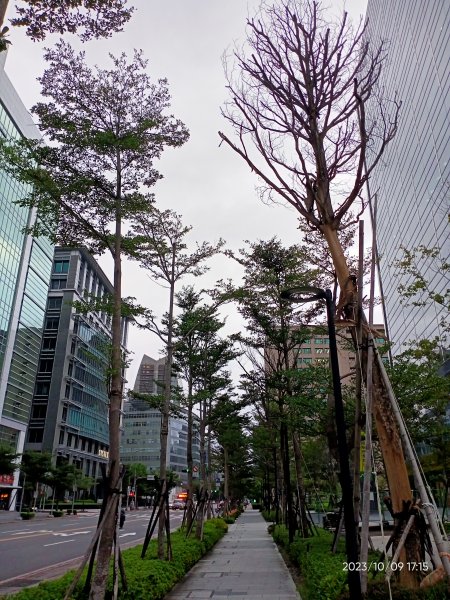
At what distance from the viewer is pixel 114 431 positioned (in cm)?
677

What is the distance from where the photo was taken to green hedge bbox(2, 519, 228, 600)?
222 inches

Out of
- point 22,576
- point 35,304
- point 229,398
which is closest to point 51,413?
point 35,304

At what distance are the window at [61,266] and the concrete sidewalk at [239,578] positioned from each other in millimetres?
55829

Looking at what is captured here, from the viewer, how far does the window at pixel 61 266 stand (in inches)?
2549

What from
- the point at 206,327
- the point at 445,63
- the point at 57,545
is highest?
the point at 445,63

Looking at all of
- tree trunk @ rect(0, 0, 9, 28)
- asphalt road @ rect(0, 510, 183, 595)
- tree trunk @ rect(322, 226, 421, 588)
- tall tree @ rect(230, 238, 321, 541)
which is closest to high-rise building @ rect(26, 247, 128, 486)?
asphalt road @ rect(0, 510, 183, 595)

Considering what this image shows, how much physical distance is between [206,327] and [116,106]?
11191mm

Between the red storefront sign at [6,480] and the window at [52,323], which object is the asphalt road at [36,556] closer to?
the red storefront sign at [6,480]

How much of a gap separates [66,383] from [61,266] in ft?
54.1

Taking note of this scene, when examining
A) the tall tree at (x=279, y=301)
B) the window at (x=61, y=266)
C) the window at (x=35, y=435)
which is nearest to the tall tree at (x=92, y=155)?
the tall tree at (x=279, y=301)

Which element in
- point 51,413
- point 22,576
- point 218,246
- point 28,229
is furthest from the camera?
point 51,413

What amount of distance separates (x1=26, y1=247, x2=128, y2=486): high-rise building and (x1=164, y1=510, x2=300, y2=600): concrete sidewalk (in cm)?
4502

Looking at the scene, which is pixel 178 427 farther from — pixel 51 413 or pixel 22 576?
pixel 22 576

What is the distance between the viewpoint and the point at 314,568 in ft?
22.9
